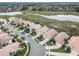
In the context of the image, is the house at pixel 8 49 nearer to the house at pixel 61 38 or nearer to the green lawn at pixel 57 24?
the green lawn at pixel 57 24

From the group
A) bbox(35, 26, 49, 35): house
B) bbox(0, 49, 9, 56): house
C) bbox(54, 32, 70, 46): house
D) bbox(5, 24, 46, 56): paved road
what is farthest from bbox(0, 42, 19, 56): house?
bbox(54, 32, 70, 46): house

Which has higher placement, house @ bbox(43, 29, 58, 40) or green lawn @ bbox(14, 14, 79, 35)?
green lawn @ bbox(14, 14, 79, 35)

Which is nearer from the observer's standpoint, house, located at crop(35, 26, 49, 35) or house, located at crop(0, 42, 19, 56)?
house, located at crop(0, 42, 19, 56)

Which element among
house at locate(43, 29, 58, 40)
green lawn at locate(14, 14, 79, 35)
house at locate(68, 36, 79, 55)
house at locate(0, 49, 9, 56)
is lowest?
house at locate(0, 49, 9, 56)

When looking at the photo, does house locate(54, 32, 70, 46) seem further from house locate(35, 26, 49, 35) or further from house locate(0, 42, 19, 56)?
house locate(0, 42, 19, 56)

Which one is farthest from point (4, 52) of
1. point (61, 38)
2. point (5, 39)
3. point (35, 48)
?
point (61, 38)

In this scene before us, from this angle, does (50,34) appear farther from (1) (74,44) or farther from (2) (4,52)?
(2) (4,52)

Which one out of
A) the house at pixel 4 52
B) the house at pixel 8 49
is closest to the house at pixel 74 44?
the house at pixel 8 49

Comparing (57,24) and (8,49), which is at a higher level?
(57,24)

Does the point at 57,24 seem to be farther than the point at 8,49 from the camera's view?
Yes
